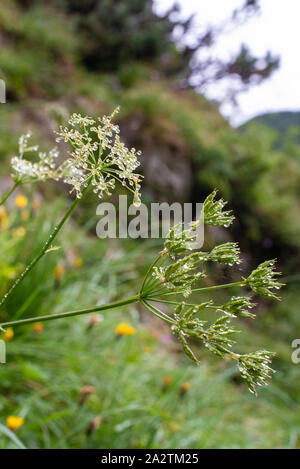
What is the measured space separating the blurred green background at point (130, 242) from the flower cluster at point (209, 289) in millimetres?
39

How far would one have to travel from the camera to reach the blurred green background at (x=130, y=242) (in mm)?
1188

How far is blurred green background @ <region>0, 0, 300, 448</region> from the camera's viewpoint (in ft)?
3.90

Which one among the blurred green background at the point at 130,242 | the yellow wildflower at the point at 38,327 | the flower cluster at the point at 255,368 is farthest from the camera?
the yellow wildflower at the point at 38,327

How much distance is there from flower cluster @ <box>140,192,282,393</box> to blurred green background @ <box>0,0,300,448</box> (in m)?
0.04

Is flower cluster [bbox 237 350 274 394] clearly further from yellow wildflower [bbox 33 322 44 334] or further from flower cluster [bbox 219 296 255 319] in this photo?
yellow wildflower [bbox 33 322 44 334]

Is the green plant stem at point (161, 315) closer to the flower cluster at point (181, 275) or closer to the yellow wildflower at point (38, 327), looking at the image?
the flower cluster at point (181, 275)

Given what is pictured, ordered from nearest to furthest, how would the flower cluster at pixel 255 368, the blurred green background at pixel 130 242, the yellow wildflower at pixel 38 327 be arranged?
the flower cluster at pixel 255 368 < the blurred green background at pixel 130 242 < the yellow wildflower at pixel 38 327

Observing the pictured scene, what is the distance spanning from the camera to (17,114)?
3.74 m

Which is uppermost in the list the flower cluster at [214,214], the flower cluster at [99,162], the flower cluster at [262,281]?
the flower cluster at [99,162]

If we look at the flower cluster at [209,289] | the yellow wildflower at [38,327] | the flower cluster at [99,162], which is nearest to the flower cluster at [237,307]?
the flower cluster at [209,289]

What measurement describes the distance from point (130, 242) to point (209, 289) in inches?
130

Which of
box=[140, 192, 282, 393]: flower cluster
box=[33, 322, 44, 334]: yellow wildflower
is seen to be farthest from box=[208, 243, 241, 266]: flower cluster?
box=[33, 322, 44, 334]: yellow wildflower
